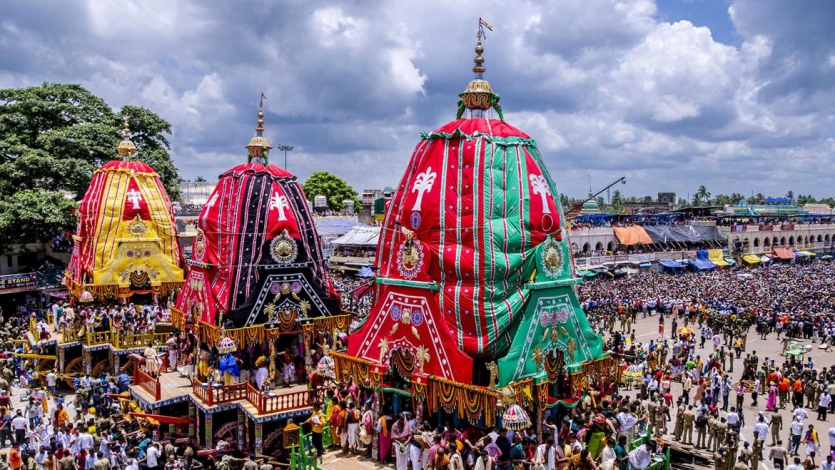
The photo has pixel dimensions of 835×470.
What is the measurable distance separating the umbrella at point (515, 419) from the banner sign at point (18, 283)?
93.1 ft

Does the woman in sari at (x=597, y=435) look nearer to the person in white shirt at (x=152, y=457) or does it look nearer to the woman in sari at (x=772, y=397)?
the person in white shirt at (x=152, y=457)

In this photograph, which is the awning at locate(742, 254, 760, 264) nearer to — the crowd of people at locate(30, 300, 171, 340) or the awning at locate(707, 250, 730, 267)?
the awning at locate(707, 250, 730, 267)

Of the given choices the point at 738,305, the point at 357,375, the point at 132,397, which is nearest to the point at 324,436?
the point at 357,375

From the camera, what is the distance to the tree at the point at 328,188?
79.4 m

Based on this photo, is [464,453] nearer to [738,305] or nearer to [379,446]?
[379,446]

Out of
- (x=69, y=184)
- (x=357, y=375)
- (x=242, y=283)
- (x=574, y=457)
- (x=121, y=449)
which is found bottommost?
(x=121, y=449)

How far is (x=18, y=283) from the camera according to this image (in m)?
31.8

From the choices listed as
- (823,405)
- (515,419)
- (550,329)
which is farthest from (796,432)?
(515,419)

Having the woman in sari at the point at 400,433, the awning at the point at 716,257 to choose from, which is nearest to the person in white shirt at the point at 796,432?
the woman in sari at the point at 400,433

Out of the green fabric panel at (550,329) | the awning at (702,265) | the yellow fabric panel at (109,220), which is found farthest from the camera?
the awning at (702,265)

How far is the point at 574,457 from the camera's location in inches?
468

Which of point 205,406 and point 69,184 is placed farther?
point 69,184

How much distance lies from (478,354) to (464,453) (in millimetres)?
1823

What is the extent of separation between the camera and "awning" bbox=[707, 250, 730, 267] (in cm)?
5878
